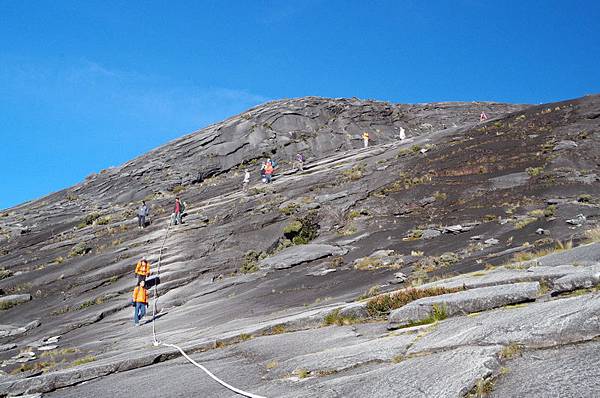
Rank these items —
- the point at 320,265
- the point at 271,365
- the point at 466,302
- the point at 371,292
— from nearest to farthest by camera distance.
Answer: the point at 271,365 → the point at 466,302 → the point at 371,292 → the point at 320,265

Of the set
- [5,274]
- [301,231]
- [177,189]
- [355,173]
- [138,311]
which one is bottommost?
[138,311]

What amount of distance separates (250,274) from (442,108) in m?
48.3

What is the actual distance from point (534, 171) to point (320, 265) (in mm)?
13210

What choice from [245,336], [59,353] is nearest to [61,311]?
[59,353]

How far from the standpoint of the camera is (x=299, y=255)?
76.3 ft

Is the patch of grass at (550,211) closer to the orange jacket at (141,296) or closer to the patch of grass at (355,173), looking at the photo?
the patch of grass at (355,173)

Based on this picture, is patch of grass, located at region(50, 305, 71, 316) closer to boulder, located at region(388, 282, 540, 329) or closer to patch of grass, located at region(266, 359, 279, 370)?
patch of grass, located at region(266, 359, 279, 370)

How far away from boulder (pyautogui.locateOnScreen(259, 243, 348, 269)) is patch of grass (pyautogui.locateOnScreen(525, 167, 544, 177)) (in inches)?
445

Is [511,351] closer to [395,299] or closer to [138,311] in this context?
[395,299]

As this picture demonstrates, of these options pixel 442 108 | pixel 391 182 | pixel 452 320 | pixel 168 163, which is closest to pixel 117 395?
pixel 452 320

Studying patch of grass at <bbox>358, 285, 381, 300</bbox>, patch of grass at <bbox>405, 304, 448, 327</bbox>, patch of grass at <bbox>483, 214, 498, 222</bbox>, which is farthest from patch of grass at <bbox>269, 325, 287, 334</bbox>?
patch of grass at <bbox>483, 214, 498, 222</bbox>

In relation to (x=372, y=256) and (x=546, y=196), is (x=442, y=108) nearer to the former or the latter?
(x=546, y=196)

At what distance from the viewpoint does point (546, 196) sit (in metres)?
22.5

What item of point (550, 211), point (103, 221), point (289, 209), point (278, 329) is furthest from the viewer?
point (103, 221)
